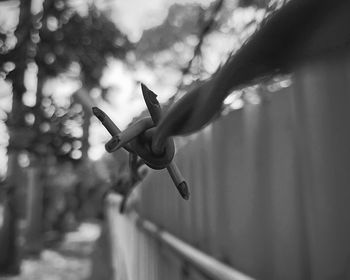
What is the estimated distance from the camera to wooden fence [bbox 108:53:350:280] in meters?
0.60

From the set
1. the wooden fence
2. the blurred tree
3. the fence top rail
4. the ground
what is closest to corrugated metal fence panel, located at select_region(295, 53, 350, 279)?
the wooden fence

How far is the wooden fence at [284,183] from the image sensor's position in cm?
60

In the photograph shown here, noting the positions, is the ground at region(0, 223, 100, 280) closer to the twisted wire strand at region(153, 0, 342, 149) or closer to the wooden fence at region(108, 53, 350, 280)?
the wooden fence at region(108, 53, 350, 280)

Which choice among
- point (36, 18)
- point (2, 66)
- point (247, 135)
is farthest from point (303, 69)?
point (36, 18)

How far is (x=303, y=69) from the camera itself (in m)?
0.26

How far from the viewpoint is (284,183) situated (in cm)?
74

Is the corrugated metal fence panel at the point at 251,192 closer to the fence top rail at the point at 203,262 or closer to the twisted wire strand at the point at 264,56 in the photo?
the fence top rail at the point at 203,262

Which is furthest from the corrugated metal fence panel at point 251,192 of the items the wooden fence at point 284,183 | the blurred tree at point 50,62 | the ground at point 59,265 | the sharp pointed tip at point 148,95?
the ground at point 59,265

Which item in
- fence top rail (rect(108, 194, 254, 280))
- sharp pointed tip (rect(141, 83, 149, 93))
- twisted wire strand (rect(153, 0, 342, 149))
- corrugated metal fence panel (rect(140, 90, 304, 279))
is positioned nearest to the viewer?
twisted wire strand (rect(153, 0, 342, 149))

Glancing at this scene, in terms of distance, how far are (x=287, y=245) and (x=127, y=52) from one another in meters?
7.54

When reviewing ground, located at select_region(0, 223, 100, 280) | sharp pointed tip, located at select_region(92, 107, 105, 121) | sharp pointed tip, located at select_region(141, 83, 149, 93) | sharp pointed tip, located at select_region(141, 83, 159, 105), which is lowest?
ground, located at select_region(0, 223, 100, 280)

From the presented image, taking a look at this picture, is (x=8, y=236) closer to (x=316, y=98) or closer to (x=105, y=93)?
(x=105, y=93)

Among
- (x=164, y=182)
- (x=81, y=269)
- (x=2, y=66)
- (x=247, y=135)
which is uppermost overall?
(x=2, y=66)

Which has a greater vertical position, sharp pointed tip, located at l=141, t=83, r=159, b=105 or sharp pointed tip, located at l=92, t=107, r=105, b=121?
sharp pointed tip, located at l=141, t=83, r=159, b=105
